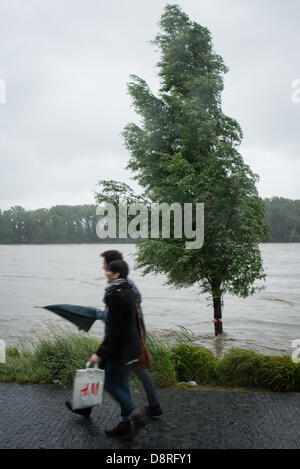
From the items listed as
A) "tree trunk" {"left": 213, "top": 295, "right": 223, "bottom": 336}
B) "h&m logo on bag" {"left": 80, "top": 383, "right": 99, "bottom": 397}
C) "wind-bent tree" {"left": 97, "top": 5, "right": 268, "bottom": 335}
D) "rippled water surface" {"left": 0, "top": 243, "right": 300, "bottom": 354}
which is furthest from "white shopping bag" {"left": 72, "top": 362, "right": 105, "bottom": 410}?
"tree trunk" {"left": 213, "top": 295, "right": 223, "bottom": 336}

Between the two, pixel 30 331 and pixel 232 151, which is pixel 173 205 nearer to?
pixel 232 151

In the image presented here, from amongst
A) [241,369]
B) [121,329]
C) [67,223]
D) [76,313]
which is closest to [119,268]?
[121,329]

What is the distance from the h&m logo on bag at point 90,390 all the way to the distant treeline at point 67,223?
56148 mm

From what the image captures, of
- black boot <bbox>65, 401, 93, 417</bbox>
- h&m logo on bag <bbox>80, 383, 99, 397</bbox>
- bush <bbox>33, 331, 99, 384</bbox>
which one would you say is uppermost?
h&m logo on bag <bbox>80, 383, 99, 397</bbox>

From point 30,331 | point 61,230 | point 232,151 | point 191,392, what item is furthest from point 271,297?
point 61,230

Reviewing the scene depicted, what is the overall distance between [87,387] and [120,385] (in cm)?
35

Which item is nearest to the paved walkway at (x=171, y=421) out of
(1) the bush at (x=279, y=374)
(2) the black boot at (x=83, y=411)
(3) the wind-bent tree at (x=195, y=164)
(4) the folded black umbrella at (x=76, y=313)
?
(2) the black boot at (x=83, y=411)

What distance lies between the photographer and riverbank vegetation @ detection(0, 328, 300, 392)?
559 cm

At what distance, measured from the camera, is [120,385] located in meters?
4.33

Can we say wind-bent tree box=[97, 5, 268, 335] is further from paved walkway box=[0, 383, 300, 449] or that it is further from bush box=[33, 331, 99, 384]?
paved walkway box=[0, 383, 300, 449]

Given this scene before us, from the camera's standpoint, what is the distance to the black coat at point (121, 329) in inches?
161

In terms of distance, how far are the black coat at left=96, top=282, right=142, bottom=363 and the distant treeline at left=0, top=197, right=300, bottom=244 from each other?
5624 cm

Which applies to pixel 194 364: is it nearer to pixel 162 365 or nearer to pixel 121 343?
pixel 162 365

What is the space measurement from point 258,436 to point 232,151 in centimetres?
668
